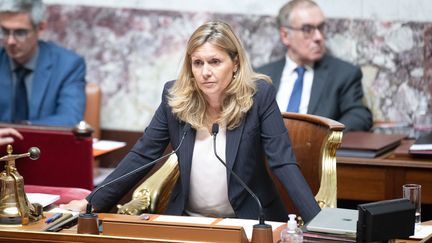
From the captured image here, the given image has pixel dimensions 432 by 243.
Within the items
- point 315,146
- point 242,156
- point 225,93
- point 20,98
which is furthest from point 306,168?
point 20,98

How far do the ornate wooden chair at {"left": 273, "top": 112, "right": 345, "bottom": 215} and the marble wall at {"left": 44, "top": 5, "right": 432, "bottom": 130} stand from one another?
1767 mm

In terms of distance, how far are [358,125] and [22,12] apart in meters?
2.30

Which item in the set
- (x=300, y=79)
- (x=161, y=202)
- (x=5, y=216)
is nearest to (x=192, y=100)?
(x=161, y=202)

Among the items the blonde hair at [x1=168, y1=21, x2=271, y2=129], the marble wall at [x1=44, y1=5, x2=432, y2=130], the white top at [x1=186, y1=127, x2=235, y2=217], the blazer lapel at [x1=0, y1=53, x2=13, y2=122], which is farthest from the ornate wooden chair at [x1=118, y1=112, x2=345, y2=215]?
the blazer lapel at [x1=0, y1=53, x2=13, y2=122]

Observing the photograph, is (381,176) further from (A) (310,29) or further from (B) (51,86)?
(B) (51,86)

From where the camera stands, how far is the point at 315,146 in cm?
404

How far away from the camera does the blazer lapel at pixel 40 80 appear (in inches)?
234

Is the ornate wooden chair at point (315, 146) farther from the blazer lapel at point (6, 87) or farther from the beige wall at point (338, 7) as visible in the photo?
the blazer lapel at point (6, 87)

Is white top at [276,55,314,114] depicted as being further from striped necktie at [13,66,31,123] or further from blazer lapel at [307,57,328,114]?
striped necktie at [13,66,31,123]

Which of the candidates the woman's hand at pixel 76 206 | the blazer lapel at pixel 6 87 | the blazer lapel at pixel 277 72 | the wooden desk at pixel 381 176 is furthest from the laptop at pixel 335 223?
the blazer lapel at pixel 6 87

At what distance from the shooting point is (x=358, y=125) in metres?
5.57

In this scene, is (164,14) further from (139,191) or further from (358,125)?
(139,191)

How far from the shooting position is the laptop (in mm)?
2801

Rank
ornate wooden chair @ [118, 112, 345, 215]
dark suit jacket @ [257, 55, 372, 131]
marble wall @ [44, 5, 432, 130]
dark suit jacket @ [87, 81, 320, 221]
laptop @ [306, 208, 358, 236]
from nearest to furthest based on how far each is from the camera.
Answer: laptop @ [306, 208, 358, 236]
dark suit jacket @ [87, 81, 320, 221]
ornate wooden chair @ [118, 112, 345, 215]
dark suit jacket @ [257, 55, 372, 131]
marble wall @ [44, 5, 432, 130]
